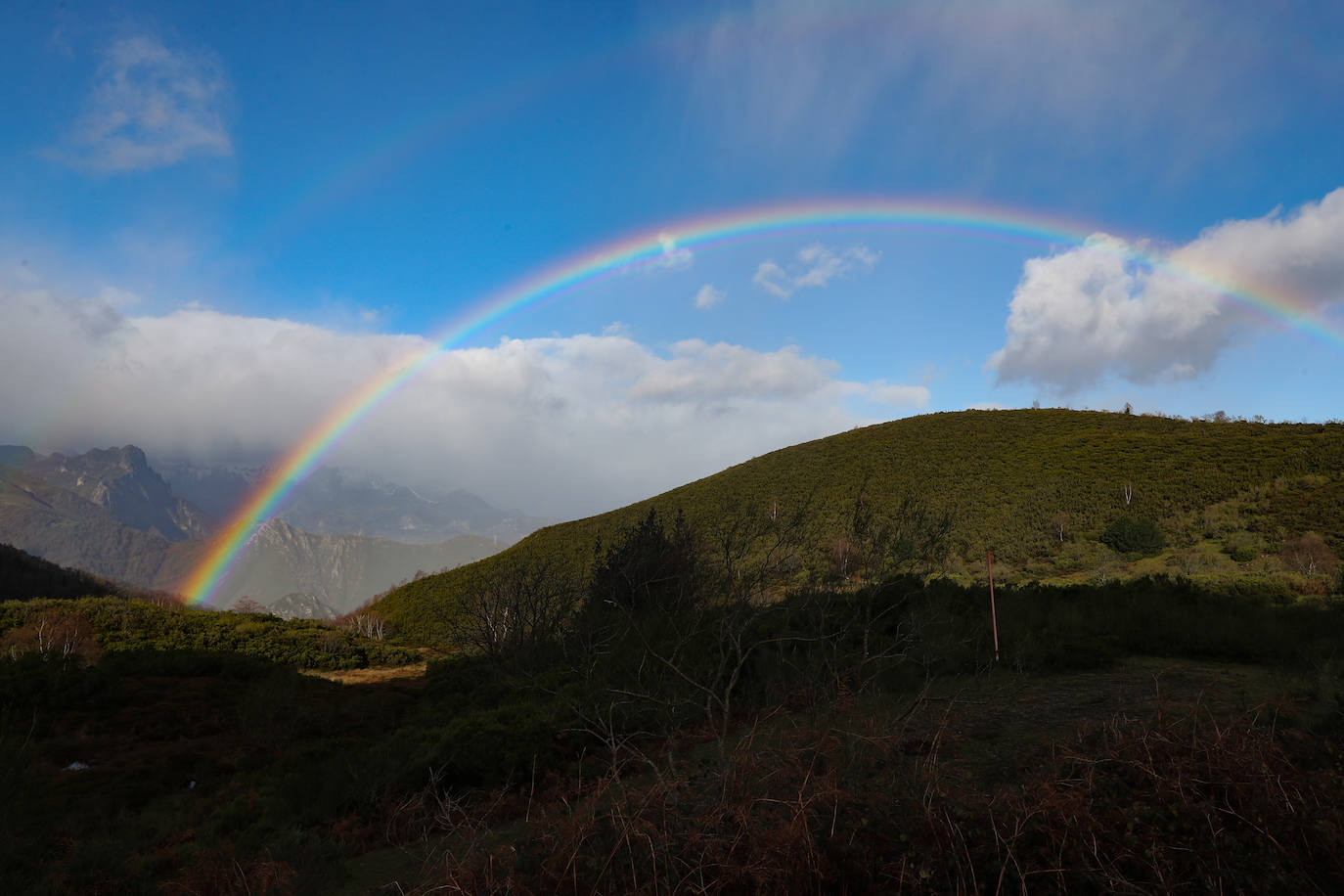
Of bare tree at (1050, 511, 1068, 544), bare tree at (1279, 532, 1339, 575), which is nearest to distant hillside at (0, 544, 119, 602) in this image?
bare tree at (1050, 511, 1068, 544)

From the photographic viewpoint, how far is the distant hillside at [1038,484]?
28.9 meters

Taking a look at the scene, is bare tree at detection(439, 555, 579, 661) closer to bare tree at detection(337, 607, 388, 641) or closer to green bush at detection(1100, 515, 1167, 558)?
bare tree at detection(337, 607, 388, 641)

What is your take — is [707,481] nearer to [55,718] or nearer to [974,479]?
[974,479]

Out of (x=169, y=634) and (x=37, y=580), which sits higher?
(x=37, y=580)

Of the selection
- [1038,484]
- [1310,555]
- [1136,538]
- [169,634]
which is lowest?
[169,634]

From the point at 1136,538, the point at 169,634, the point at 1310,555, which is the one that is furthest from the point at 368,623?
the point at 1310,555

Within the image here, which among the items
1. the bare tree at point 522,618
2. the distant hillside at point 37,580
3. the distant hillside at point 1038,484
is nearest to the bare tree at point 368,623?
the distant hillside at point 1038,484

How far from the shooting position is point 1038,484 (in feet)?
133

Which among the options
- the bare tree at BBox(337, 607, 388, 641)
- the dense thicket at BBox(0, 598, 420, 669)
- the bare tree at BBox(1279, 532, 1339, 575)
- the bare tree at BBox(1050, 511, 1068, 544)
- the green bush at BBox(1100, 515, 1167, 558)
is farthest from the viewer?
the bare tree at BBox(337, 607, 388, 641)

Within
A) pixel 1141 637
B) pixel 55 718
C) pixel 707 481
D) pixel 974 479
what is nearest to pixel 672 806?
pixel 1141 637

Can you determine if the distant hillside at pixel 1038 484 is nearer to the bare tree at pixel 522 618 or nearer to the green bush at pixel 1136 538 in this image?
the green bush at pixel 1136 538

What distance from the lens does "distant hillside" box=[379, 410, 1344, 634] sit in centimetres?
2886

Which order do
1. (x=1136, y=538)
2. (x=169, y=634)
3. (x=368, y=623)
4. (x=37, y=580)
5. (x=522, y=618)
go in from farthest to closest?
(x=37, y=580) < (x=368, y=623) < (x=1136, y=538) < (x=169, y=634) < (x=522, y=618)

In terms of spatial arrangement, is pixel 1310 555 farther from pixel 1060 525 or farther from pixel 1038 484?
pixel 1038 484
